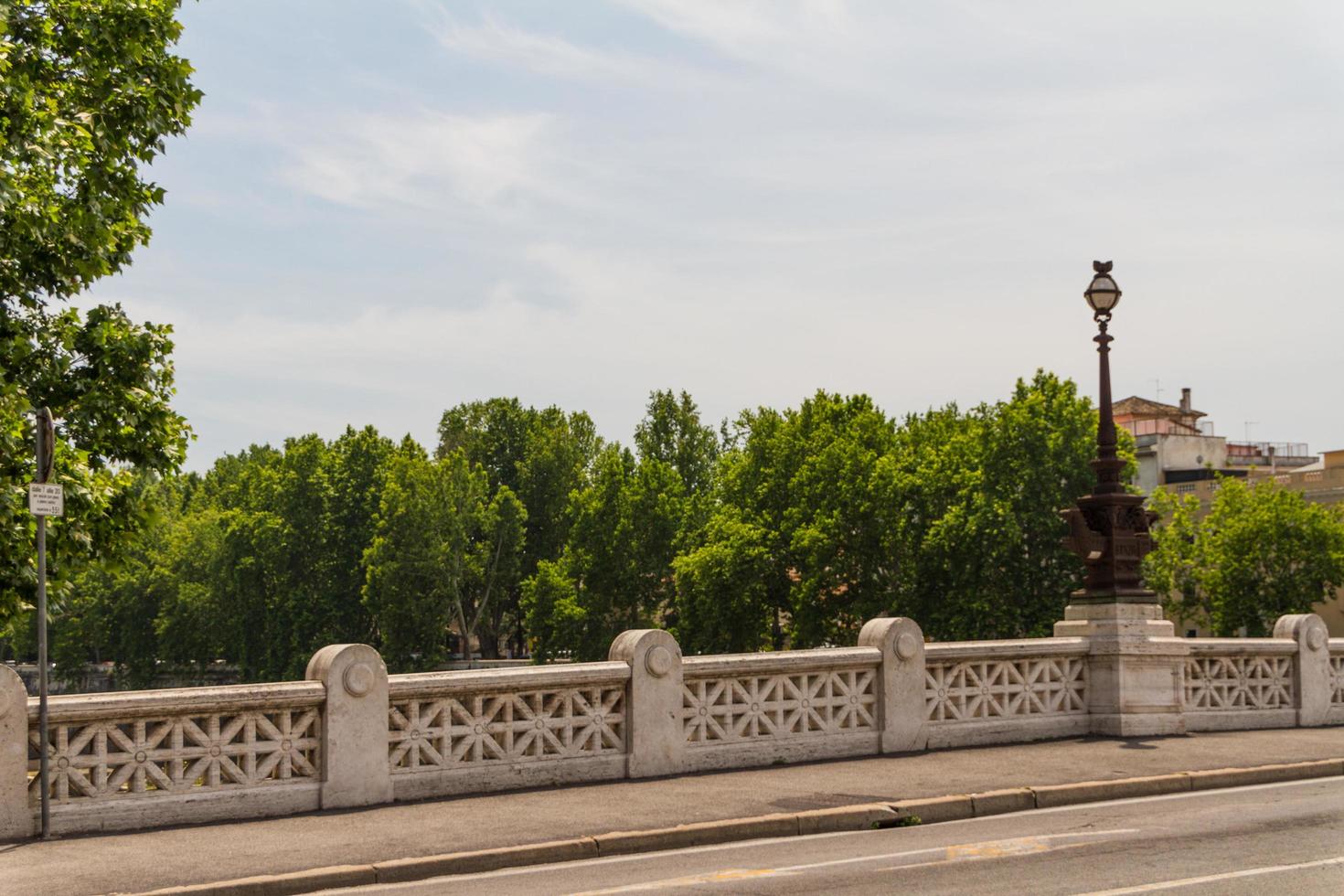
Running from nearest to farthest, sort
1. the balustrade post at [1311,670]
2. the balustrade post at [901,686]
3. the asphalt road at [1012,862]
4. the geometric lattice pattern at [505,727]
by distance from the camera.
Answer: the asphalt road at [1012,862] < the geometric lattice pattern at [505,727] < the balustrade post at [901,686] < the balustrade post at [1311,670]

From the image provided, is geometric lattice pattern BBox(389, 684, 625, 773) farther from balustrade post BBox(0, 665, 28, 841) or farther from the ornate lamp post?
the ornate lamp post

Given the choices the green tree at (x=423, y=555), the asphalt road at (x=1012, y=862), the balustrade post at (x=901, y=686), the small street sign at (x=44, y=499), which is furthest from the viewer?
the green tree at (x=423, y=555)

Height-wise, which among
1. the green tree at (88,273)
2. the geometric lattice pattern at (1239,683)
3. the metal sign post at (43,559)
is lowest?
the geometric lattice pattern at (1239,683)

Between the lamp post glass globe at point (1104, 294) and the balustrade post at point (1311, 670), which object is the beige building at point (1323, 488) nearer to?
the balustrade post at point (1311, 670)

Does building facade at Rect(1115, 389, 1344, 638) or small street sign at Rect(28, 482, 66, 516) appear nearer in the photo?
small street sign at Rect(28, 482, 66, 516)

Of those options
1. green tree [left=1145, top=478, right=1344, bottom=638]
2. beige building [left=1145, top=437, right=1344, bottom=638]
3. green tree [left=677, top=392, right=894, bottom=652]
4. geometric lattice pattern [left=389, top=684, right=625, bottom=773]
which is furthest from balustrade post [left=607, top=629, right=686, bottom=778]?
beige building [left=1145, top=437, right=1344, bottom=638]

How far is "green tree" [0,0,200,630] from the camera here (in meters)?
15.0

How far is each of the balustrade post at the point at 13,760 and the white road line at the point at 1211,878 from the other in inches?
282

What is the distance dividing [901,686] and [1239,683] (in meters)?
5.38

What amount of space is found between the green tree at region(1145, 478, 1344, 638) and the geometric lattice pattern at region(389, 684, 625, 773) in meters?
51.2

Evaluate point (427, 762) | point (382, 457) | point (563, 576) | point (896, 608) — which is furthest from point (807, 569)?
point (427, 762)

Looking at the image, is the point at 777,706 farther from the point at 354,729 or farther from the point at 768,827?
the point at 354,729

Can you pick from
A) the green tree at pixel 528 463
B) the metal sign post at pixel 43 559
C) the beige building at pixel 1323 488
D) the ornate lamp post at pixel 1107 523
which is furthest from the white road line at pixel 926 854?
the green tree at pixel 528 463

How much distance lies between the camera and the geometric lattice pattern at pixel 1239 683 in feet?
58.9
